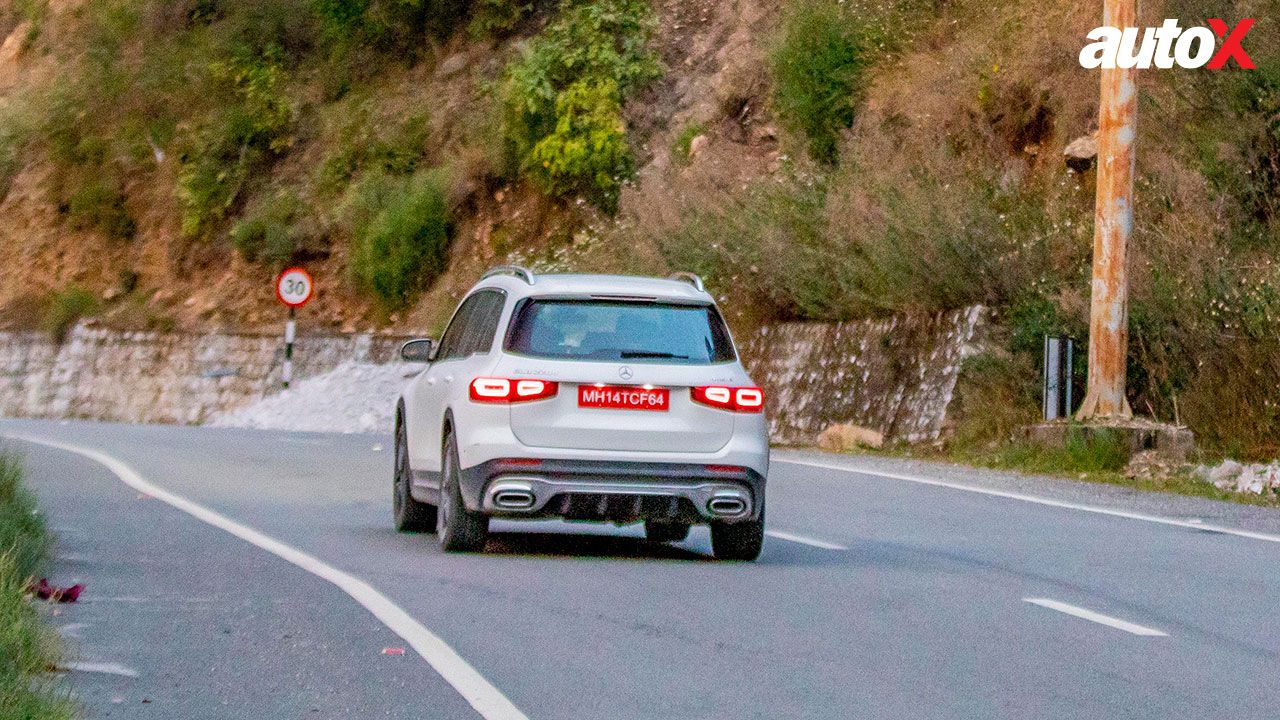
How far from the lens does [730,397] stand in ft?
44.1

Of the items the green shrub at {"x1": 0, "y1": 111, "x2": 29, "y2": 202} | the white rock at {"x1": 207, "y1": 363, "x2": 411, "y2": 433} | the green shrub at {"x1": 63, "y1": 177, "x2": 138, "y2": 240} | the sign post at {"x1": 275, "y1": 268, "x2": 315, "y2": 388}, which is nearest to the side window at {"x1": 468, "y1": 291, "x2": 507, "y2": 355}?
the white rock at {"x1": 207, "y1": 363, "x2": 411, "y2": 433}

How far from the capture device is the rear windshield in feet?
44.4

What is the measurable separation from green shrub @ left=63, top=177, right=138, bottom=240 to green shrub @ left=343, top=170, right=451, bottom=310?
1118 centimetres

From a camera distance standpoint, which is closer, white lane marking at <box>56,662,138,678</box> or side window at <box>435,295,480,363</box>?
white lane marking at <box>56,662,138,678</box>

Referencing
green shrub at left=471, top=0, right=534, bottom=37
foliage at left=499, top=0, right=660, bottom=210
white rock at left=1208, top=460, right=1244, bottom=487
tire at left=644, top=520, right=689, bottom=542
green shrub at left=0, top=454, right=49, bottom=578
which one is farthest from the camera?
green shrub at left=471, top=0, right=534, bottom=37

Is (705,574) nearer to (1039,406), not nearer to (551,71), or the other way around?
(1039,406)

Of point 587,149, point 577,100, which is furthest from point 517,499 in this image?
point 577,100

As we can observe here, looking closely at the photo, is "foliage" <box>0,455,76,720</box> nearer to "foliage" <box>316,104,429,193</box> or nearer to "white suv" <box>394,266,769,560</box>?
"white suv" <box>394,266,769,560</box>

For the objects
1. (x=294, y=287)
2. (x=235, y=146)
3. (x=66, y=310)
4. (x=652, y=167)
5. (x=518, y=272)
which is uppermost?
(x=235, y=146)

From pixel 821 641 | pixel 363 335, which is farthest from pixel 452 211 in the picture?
pixel 821 641

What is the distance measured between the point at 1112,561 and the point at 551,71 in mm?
32919

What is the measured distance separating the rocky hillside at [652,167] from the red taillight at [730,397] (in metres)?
Result: 10.2

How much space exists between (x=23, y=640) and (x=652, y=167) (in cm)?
Answer: 3483

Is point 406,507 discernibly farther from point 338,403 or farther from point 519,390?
point 338,403
